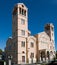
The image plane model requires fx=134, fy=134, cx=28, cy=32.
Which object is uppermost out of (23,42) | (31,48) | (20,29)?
(20,29)

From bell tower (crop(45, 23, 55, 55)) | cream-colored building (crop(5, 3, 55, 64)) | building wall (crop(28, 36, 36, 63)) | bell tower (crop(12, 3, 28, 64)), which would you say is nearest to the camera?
bell tower (crop(12, 3, 28, 64))

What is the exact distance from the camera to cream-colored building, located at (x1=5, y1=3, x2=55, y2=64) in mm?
36219

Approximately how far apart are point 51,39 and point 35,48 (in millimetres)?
9380

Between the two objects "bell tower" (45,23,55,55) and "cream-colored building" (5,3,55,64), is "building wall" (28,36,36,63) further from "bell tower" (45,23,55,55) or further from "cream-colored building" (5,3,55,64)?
"bell tower" (45,23,55,55)

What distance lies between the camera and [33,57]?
38750mm

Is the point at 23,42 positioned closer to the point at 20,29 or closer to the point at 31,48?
the point at 31,48

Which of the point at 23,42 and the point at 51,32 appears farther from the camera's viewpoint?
the point at 51,32

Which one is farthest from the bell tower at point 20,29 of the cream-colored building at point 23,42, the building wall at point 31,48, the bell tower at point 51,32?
the bell tower at point 51,32

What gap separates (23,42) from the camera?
122ft

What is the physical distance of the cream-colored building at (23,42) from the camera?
36.2m

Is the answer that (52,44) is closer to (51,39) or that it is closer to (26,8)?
(51,39)

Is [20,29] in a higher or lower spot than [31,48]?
higher

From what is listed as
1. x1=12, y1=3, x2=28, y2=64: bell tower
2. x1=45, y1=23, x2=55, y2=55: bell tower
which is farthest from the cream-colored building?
x1=45, y1=23, x2=55, y2=55: bell tower

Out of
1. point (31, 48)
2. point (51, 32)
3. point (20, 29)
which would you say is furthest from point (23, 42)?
point (51, 32)
